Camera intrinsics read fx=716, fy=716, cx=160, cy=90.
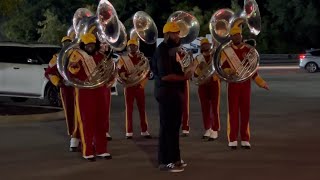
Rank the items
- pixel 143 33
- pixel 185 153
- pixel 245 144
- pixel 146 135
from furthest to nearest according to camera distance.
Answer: pixel 143 33 < pixel 146 135 < pixel 245 144 < pixel 185 153

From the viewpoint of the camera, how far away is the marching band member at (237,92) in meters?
10.9

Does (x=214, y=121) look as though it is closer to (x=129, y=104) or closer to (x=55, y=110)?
(x=129, y=104)

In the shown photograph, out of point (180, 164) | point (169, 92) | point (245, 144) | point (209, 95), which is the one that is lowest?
point (245, 144)

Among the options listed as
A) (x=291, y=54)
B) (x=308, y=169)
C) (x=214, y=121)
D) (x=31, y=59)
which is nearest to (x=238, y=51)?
(x=214, y=121)

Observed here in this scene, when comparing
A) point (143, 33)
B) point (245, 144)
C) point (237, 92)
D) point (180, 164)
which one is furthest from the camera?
point (143, 33)

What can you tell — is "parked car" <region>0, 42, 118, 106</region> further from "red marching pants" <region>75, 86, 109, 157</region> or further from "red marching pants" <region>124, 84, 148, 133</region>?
"red marching pants" <region>75, 86, 109, 157</region>

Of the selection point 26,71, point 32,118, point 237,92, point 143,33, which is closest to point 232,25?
point 143,33

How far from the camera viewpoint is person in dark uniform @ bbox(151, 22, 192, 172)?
29.6 ft

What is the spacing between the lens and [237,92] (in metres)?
10.9

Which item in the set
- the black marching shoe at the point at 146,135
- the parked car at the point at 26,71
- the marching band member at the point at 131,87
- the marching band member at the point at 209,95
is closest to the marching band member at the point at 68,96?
the marching band member at the point at 131,87

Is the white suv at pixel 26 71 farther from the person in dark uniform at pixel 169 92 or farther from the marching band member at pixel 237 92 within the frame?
the person in dark uniform at pixel 169 92

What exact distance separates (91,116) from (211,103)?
3029 millimetres

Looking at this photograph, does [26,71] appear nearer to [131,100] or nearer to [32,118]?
[32,118]

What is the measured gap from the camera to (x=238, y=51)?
11.0 meters
